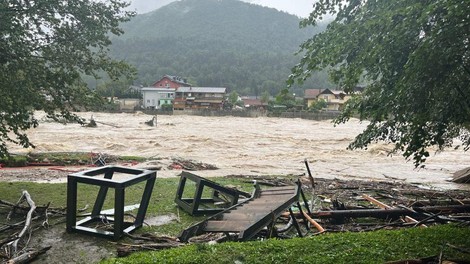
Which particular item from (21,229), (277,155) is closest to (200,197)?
(21,229)

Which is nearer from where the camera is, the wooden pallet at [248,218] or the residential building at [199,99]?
the wooden pallet at [248,218]

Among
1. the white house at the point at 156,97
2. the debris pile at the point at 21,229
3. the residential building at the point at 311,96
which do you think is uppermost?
the residential building at the point at 311,96

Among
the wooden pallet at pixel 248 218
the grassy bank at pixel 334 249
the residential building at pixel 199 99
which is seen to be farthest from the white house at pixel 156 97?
the grassy bank at pixel 334 249

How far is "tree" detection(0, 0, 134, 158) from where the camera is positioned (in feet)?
26.4

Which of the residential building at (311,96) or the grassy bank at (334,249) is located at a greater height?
the residential building at (311,96)

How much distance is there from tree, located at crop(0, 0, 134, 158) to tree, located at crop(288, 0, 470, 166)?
584 centimetres

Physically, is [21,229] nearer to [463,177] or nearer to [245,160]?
[463,177]

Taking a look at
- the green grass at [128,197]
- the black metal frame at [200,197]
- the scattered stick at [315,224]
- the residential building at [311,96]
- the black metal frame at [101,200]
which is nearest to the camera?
the black metal frame at [101,200]

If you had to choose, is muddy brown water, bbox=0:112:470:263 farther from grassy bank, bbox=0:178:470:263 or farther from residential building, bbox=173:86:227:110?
residential building, bbox=173:86:227:110

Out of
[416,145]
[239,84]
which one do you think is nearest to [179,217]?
[416,145]

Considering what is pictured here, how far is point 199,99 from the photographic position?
91750mm

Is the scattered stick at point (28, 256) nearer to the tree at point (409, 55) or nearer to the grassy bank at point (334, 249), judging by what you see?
the grassy bank at point (334, 249)

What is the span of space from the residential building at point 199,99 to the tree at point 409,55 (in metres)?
83.8

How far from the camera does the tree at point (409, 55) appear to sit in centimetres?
407
